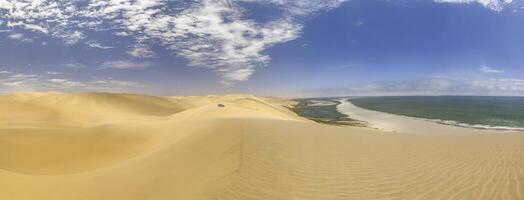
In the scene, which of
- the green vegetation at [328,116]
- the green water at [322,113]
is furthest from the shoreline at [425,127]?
the green water at [322,113]

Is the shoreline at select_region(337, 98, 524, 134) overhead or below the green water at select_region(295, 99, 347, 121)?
below

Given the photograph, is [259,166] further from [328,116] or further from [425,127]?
[328,116]

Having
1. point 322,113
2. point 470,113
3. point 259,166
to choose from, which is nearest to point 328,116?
point 322,113

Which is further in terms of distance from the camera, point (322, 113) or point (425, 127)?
point (322, 113)

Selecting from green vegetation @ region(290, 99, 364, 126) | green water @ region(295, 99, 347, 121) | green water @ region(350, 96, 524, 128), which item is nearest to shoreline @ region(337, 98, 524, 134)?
green vegetation @ region(290, 99, 364, 126)

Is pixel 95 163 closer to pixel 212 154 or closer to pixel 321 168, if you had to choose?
pixel 212 154

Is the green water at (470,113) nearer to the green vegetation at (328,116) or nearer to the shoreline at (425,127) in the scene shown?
the shoreline at (425,127)

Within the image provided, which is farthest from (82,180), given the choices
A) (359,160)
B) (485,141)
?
(485,141)

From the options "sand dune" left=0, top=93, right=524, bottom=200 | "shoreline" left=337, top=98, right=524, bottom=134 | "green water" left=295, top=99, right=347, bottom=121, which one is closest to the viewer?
"sand dune" left=0, top=93, right=524, bottom=200

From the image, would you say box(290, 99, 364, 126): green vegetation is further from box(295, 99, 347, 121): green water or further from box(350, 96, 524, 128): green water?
box(350, 96, 524, 128): green water
